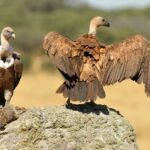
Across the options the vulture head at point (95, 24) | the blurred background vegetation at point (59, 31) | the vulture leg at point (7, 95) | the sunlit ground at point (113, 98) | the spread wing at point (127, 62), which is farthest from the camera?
the blurred background vegetation at point (59, 31)

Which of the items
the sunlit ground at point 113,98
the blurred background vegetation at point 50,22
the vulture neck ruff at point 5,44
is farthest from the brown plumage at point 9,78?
the blurred background vegetation at point 50,22

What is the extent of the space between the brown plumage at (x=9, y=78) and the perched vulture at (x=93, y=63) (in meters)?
0.48

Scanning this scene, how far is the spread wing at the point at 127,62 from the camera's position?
387 inches

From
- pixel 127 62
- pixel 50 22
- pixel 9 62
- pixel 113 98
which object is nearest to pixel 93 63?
pixel 127 62

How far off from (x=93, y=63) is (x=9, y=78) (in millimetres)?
1151

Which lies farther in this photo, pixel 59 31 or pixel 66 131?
pixel 59 31

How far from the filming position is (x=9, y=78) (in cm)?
1023

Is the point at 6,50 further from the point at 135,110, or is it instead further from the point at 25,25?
the point at 25,25

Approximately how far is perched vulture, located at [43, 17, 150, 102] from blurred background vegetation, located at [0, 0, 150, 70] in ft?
90.6

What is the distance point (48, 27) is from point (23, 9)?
849 centimetres

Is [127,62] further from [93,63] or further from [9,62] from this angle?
[9,62]

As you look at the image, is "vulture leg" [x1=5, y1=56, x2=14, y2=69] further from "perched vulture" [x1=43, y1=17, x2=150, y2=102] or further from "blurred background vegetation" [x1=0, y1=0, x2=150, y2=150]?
"blurred background vegetation" [x1=0, y1=0, x2=150, y2=150]

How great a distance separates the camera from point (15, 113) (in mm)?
8758

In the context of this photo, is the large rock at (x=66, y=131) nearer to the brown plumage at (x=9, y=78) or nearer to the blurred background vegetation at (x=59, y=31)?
the brown plumage at (x=9, y=78)
